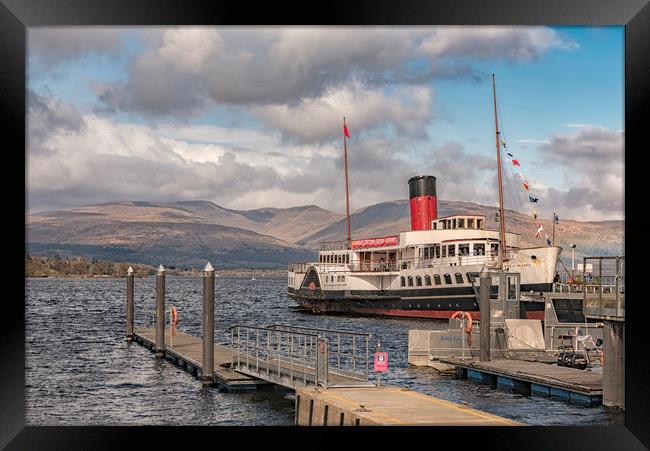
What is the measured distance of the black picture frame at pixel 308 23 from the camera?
1126cm

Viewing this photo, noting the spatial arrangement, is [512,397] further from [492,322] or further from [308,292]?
[308,292]

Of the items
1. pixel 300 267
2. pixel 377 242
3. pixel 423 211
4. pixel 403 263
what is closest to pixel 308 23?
pixel 403 263

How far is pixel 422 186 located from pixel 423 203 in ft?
4.15

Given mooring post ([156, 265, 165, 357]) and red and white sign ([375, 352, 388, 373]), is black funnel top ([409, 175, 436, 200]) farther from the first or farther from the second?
red and white sign ([375, 352, 388, 373])

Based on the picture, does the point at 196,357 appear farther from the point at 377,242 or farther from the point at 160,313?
the point at 377,242

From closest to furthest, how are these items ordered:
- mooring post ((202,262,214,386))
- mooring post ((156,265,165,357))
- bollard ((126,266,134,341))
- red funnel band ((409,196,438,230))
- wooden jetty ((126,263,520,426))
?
wooden jetty ((126,263,520,426))
mooring post ((202,262,214,386))
mooring post ((156,265,165,357))
bollard ((126,266,134,341))
red funnel band ((409,196,438,230))

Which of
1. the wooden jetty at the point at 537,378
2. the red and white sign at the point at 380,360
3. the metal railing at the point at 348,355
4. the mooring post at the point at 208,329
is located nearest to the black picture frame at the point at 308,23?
the red and white sign at the point at 380,360

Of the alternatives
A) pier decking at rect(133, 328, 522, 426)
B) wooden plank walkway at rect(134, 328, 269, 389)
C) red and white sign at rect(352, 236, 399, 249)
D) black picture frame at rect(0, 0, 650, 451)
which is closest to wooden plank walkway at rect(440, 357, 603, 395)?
pier decking at rect(133, 328, 522, 426)

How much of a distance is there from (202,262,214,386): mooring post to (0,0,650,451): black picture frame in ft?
34.3

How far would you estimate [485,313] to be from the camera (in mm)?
24328

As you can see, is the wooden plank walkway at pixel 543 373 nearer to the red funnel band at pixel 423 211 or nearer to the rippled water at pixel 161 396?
the rippled water at pixel 161 396

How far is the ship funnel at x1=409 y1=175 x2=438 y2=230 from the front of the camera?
2451 inches

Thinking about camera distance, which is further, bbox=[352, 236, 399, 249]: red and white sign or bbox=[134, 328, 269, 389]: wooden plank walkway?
bbox=[352, 236, 399, 249]: red and white sign
